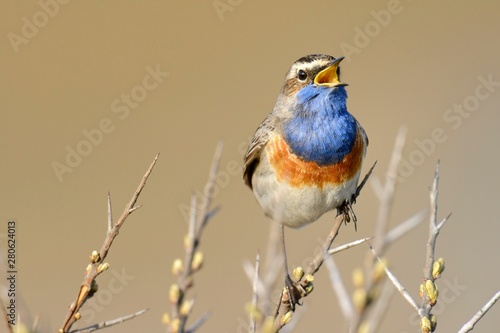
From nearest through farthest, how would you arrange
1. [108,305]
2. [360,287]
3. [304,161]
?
[360,287] < [304,161] < [108,305]

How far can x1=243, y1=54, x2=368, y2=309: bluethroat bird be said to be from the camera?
5.41 meters

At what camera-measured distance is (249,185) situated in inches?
259

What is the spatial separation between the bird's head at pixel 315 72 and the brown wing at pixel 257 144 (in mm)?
361

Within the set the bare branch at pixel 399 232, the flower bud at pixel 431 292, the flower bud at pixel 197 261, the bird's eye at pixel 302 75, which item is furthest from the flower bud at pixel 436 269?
the bird's eye at pixel 302 75

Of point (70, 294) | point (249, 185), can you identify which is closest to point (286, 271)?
point (249, 185)

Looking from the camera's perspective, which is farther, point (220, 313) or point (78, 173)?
point (78, 173)

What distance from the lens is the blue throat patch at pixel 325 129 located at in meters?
5.40

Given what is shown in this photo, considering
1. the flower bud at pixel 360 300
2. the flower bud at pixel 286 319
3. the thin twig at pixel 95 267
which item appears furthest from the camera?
the flower bud at pixel 286 319

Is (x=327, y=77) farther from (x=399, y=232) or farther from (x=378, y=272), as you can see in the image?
(x=378, y=272)

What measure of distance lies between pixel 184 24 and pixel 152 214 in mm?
5001

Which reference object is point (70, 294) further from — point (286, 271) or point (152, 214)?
point (286, 271)

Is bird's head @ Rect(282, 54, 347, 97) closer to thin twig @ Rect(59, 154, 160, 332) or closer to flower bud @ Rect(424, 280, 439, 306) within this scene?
flower bud @ Rect(424, 280, 439, 306)

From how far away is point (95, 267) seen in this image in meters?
2.49

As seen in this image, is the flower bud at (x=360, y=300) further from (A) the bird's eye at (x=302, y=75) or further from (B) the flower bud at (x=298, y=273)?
(A) the bird's eye at (x=302, y=75)
